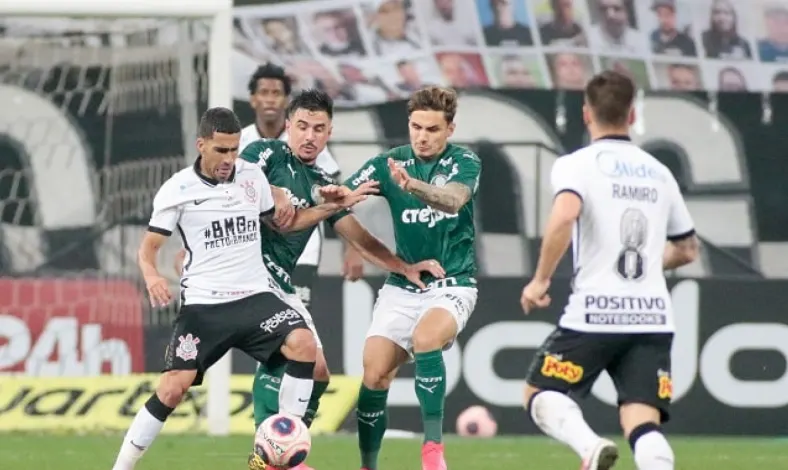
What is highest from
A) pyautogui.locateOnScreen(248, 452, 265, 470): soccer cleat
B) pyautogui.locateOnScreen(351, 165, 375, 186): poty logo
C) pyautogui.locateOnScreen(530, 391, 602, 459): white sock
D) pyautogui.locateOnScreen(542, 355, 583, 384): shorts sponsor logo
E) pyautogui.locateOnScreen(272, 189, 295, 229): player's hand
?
pyautogui.locateOnScreen(351, 165, 375, 186): poty logo

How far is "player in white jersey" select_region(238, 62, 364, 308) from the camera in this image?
34.2 ft

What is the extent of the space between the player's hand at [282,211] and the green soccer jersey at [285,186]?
169 mm

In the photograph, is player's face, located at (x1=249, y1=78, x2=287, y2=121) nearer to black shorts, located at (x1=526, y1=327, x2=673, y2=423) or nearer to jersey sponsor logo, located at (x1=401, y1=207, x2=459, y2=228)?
jersey sponsor logo, located at (x1=401, y1=207, x2=459, y2=228)

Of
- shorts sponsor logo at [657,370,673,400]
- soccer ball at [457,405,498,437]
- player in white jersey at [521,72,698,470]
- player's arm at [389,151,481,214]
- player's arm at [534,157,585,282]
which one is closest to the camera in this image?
player's arm at [534,157,585,282]

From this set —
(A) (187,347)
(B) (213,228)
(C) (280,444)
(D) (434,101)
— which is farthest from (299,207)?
(C) (280,444)

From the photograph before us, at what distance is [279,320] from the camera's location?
27.8 feet

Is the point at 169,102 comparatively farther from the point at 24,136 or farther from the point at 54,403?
the point at 54,403

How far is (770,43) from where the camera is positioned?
1597cm

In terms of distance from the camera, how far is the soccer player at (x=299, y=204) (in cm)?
875

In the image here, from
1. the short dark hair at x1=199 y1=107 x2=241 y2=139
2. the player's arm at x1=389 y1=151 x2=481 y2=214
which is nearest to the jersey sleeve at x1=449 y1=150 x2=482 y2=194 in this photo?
the player's arm at x1=389 y1=151 x2=481 y2=214

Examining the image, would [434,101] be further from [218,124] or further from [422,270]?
[218,124]

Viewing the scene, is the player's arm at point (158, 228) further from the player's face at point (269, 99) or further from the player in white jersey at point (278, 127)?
the player's face at point (269, 99)

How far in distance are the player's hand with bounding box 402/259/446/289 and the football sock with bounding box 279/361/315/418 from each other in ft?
2.48

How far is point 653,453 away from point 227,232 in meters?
2.62
